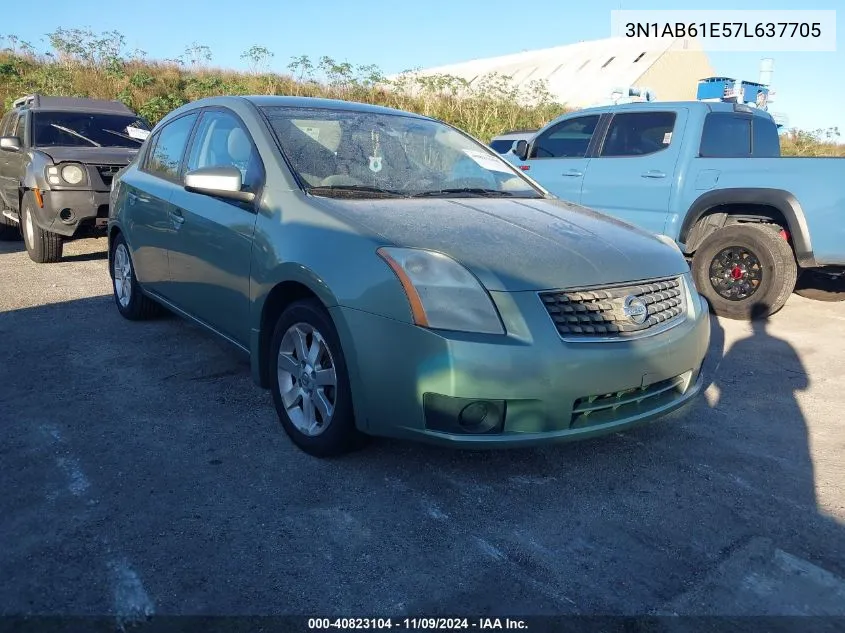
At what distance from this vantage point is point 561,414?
2648 millimetres

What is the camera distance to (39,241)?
24.6ft

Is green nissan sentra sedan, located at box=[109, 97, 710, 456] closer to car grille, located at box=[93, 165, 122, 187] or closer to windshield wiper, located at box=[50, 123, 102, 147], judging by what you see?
car grille, located at box=[93, 165, 122, 187]

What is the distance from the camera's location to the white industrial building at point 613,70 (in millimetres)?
32500

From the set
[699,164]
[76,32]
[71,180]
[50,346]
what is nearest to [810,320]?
[699,164]

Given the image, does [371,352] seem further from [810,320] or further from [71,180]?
[71,180]

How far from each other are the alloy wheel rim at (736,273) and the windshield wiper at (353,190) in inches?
147

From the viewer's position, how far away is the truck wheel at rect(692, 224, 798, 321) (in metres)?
5.70

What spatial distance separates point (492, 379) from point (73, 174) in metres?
6.24

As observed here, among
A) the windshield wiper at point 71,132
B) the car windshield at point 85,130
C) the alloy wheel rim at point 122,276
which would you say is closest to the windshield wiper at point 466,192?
the alloy wheel rim at point 122,276

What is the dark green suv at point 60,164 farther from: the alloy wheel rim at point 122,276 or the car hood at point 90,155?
the alloy wheel rim at point 122,276

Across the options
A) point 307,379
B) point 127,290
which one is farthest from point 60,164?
point 307,379

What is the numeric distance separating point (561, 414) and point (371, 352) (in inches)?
30.5

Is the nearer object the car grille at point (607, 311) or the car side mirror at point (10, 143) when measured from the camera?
the car grille at point (607, 311)

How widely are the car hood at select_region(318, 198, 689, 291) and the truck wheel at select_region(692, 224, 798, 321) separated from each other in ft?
9.17
